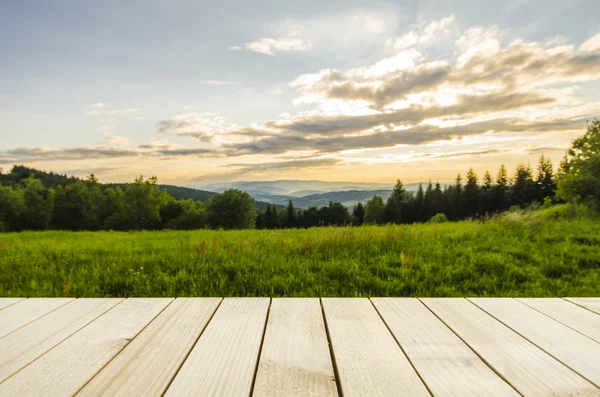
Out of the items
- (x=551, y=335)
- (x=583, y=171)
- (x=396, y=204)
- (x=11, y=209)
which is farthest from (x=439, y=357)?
(x=396, y=204)

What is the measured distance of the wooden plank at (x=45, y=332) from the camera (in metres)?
1.39

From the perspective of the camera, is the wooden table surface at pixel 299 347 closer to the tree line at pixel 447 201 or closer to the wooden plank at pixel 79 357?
the wooden plank at pixel 79 357

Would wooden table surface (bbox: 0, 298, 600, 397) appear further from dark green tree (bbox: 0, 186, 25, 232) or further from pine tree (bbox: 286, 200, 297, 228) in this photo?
pine tree (bbox: 286, 200, 297, 228)

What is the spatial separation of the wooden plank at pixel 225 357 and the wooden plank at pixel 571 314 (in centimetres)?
171

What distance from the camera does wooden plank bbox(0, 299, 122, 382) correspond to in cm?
139

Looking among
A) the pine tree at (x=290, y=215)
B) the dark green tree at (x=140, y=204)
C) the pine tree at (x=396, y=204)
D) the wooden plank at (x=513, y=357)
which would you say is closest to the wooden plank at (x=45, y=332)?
the wooden plank at (x=513, y=357)

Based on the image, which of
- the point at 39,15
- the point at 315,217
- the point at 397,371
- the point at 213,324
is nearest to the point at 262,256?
the point at 213,324

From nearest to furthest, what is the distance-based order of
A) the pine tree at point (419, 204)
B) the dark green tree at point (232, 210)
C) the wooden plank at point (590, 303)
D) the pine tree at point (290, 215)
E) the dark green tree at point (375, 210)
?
the wooden plank at point (590, 303), the dark green tree at point (232, 210), the pine tree at point (419, 204), the dark green tree at point (375, 210), the pine tree at point (290, 215)

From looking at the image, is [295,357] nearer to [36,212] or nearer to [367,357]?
[367,357]

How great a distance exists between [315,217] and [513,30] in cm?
7023

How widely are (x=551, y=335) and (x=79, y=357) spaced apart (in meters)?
2.25

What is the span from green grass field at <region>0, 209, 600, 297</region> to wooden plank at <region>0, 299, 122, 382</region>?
1.47m

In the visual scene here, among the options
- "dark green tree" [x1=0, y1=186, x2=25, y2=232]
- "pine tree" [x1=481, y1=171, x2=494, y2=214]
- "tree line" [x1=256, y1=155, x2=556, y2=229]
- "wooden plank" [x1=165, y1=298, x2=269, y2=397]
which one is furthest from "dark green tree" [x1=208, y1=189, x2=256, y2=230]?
"wooden plank" [x1=165, y1=298, x2=269, y2=397]

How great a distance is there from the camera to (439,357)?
1.39 meters
